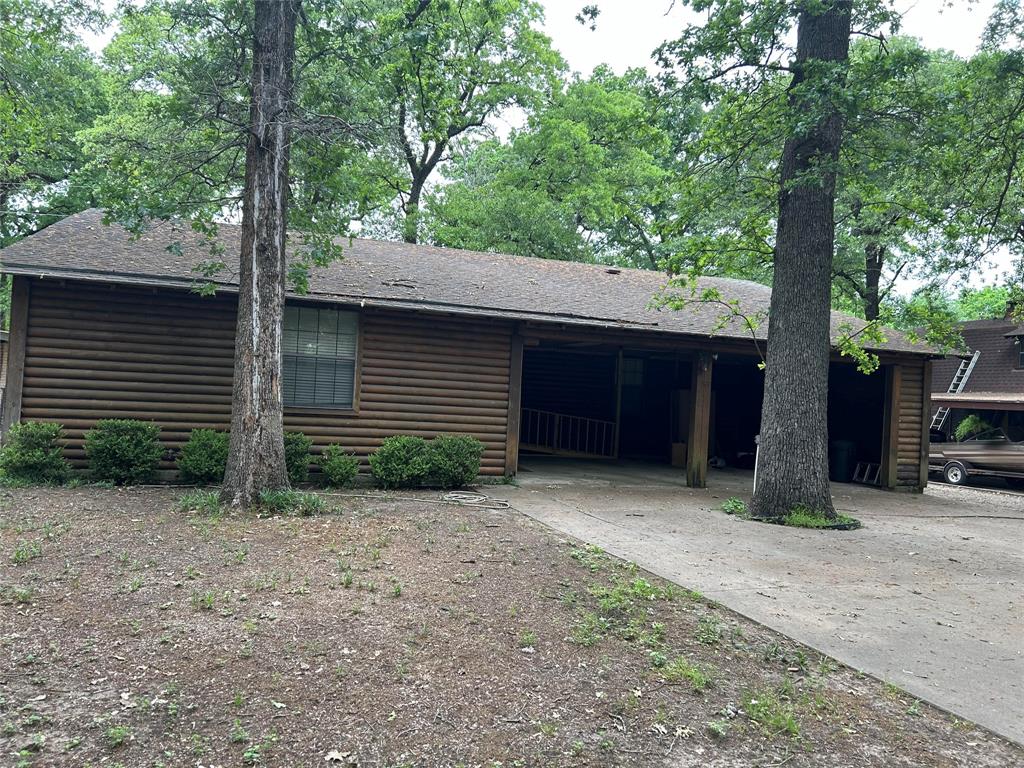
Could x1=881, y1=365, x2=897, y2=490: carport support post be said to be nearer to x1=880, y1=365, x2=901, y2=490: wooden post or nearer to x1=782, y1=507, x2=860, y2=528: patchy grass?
x1=880, y1=365, x2=901, y2=490: wooden post

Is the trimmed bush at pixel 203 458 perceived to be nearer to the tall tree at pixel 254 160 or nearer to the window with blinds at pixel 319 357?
the window with blinds at pixel 319 357

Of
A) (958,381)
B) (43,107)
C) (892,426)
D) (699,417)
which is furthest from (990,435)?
(43,107)

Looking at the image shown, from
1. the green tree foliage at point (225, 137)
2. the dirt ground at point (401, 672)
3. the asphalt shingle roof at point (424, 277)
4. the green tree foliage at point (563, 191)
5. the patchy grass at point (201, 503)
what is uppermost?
the green tree foliage at point (563, 191)

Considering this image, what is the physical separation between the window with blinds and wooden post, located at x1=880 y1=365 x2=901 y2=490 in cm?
1049

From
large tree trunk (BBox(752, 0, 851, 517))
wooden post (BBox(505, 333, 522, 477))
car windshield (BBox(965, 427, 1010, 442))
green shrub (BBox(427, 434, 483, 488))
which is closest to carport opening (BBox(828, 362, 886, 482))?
car windshield (BBox(965, 427, 1010, 442))

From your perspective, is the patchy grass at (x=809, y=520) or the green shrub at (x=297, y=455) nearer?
the patchy grass at (x=809, y=520)

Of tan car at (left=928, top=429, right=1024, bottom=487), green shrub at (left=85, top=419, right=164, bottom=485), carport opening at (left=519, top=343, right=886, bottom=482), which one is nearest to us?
green shrub at (left=85, top=419, right=164, bottom=485)

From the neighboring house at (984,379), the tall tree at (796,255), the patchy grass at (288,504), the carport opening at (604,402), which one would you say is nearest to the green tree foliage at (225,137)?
the patchy grass at (288,504)

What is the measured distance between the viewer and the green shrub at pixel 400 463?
34.7ft

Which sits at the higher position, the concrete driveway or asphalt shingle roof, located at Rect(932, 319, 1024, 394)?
asphalt shingle roof, located at Rect(932, 319, 1024, 394)

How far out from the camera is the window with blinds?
35.8 ft

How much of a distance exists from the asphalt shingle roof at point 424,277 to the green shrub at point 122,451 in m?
1.94

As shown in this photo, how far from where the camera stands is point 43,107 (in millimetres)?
15008

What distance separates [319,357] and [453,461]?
8.56 feet
